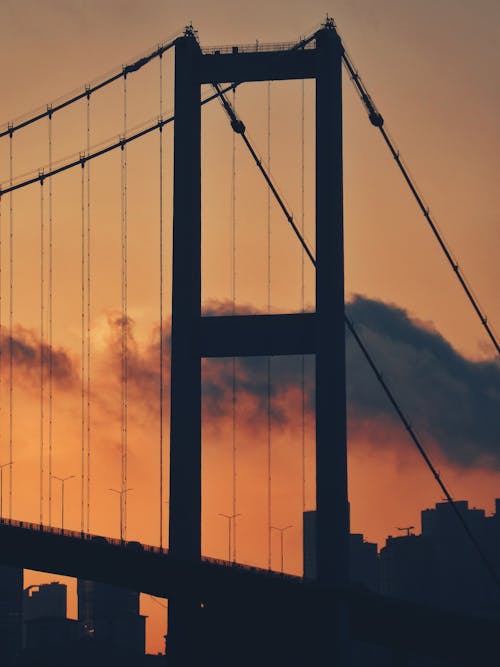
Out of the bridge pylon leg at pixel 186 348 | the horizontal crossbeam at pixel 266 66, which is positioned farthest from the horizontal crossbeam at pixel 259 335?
the horizontal crossbeam at pixel 266 66

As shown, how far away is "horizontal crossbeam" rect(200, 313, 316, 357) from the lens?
88000mm

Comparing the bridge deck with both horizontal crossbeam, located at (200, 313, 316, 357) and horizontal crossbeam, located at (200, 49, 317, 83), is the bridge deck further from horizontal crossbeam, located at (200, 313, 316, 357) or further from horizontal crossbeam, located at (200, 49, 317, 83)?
horizontal crossbeam, located at (200, 49, 317, 83)

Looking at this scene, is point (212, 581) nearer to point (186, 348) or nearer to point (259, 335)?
point (186, 348)

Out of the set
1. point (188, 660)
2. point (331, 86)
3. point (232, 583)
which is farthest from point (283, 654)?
point (331, 86)

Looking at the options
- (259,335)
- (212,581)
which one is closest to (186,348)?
(259,335)

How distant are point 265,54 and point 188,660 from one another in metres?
23.5

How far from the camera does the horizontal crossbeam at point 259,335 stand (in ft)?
289

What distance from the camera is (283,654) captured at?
93.3 meters

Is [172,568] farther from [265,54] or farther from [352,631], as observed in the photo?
[265,54]

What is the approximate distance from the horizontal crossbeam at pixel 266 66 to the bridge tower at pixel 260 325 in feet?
0.13

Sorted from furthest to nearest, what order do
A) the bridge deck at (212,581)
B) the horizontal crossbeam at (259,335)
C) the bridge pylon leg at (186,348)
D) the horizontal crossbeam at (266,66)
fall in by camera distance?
1. the bridge deck at (212,581)
2. the horizontal crossbeam at (266,66)
3. the horizontal crossbeam at (259,335)
4. the bridge pylon leg at (186,348)

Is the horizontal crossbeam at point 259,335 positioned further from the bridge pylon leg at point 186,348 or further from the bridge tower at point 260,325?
the bridge pylon leg at point 186,348

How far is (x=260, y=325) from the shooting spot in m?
87.9

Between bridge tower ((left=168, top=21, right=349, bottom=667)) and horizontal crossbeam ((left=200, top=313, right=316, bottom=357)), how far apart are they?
0.12 ft
